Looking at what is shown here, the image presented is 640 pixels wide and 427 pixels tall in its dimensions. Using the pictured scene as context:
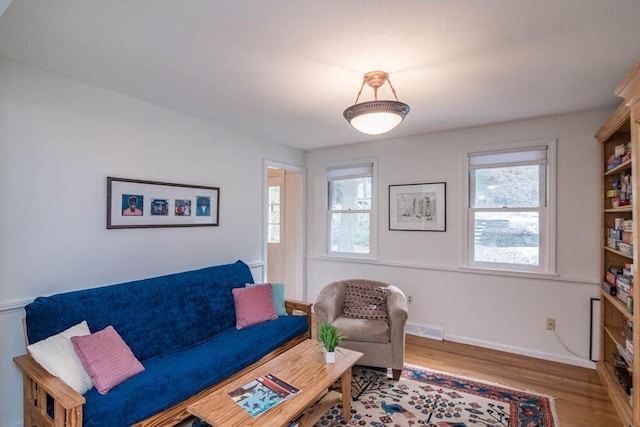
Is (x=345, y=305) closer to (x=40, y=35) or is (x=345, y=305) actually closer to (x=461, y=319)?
(x=461, y=319)

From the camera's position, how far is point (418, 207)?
3.82 m

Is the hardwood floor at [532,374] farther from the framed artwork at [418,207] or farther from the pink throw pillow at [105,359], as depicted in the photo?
the framed artwork at [418,207]

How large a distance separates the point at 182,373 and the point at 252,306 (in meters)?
0.97

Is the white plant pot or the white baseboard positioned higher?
the white plant pot

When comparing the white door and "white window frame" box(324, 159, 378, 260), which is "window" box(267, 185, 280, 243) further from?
"white window frame" box(324, 159, 378, 260)

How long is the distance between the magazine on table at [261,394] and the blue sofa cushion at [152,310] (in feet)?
2.92

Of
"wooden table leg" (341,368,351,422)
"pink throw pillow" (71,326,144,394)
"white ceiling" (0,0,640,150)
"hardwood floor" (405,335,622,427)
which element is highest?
"white ceiling" (0,0,640,150)

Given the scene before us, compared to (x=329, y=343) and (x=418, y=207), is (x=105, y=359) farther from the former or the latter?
(x=418, y=207)

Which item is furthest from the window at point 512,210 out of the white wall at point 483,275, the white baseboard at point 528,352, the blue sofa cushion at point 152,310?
the blue sofa cushion at point 152,310

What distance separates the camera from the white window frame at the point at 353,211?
4164 mm

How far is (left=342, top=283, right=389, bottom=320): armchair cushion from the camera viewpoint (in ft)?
10.1

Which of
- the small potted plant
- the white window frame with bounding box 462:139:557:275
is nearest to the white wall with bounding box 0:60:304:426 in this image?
the small potted plant

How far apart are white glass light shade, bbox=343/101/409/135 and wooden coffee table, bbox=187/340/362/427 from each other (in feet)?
5.22

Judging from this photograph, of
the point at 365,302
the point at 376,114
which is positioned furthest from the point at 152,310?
the point at 376,114
